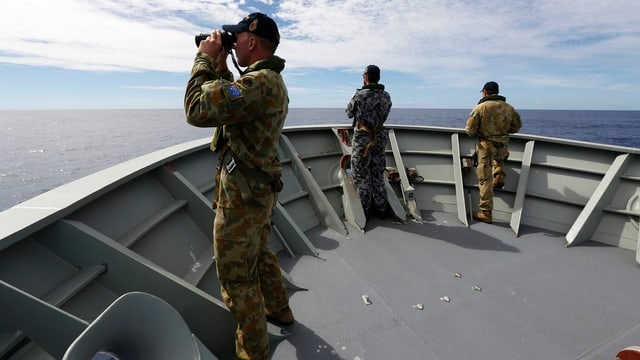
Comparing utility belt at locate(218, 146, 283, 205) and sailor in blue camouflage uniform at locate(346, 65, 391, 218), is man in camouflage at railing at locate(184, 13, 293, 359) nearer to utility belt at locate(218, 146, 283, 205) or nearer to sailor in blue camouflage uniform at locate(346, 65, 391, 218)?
utility belt at locate(218, 146, 283, 205)

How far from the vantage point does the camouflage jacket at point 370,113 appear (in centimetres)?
439

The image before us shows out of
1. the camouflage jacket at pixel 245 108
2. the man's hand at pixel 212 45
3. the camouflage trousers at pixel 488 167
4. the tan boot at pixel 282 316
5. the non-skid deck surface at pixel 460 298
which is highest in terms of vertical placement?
the man's hand at pixel 212 45

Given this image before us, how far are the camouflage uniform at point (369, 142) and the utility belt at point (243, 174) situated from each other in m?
2.74

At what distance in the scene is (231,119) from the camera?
171cm

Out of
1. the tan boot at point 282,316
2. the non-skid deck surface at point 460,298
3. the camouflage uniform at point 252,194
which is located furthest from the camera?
the tan boot at point 282,316

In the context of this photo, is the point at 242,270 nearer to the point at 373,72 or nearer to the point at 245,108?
the point at 245,108

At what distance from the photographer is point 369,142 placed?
4523 millimetres

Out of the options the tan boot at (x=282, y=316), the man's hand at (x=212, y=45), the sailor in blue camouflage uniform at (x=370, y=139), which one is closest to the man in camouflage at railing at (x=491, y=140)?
the sailor in blue camouflage uniform at (x=370, y=139)

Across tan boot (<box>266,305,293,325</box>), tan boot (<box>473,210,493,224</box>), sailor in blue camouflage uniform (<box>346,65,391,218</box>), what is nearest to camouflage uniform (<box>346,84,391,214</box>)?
sailor in blue camouflage uniform (<box>346,65,391,218</box>)

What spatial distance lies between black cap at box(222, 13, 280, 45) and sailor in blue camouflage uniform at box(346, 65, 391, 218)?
8.70 ft

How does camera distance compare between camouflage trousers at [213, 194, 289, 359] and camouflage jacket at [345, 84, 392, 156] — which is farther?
camouflage jacket at [345, 84, 392, 156]

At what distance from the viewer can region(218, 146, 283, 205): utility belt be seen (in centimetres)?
191

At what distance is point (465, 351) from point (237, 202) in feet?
6.16

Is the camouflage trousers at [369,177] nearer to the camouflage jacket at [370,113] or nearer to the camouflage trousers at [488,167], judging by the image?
the camouflage jacket at [370,113]
